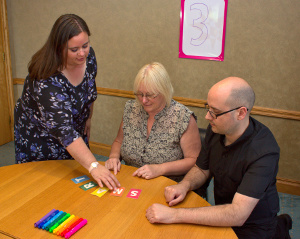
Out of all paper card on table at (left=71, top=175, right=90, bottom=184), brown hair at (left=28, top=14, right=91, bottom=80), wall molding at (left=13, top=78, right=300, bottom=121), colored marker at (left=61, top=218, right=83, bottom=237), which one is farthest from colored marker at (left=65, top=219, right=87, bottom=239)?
wall molding at (left=13, top=78, right=300, bottom=121)

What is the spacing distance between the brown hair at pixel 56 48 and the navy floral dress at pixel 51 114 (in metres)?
0.05

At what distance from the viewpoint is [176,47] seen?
3.29 m

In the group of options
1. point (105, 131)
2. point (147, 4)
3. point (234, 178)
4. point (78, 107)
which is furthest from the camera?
point (105, 131)

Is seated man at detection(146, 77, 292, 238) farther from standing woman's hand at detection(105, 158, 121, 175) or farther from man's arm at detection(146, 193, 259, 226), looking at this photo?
standing woman's hand at detection(105, 158, 121, 175)

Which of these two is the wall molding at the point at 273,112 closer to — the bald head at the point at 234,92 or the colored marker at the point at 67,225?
the bald head at the point at 234,92

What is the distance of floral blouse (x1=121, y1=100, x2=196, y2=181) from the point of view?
209 centimetres

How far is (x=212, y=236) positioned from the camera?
1402 millimetres

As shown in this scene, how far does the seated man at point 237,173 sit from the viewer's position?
1.46m

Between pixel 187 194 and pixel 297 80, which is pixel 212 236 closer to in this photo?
pixel 187 194

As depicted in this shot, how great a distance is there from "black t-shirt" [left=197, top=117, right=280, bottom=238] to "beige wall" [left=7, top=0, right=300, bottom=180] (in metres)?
1.46

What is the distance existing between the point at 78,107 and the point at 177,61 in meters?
1.55

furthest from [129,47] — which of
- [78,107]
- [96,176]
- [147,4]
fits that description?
[96,176]

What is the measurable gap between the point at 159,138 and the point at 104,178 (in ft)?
1.73

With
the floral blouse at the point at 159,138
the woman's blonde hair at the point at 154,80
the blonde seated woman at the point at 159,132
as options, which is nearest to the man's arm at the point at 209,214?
the blonde seated woman at the point at 159,132
